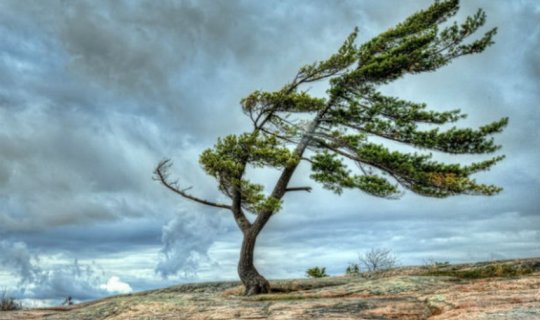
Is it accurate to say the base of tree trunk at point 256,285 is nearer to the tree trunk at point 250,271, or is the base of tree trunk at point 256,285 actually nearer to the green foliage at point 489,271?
the tree trunk at point 250,271

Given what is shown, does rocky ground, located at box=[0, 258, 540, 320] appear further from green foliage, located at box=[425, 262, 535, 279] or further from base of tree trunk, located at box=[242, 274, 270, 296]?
base of tree trunk, located at box=[242, 274, 270, 296]

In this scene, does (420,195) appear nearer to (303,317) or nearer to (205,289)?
(205,289)

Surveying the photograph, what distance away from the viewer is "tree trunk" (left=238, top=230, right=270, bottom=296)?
17.8m

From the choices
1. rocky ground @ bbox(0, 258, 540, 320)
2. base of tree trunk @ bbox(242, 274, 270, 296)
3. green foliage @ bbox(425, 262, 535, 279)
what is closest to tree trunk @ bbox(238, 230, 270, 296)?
base of tree trunk @ bbox(242, 274, 270, 296)

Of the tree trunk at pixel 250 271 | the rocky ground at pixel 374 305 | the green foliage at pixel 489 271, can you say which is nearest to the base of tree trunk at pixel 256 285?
the tree trunk at pixel 250 271

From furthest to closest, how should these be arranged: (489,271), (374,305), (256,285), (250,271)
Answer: (250,271) → (256,285) → (489,271) → (374,305)

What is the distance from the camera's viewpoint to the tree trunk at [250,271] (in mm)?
17828

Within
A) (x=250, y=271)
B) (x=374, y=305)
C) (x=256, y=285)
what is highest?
(x=250, y=271)

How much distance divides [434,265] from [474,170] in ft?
13.5

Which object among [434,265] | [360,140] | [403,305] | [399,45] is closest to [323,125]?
[360,140]

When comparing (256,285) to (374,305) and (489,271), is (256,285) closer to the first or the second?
(489,271)

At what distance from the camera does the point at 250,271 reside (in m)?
18.1

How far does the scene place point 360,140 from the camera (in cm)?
1880

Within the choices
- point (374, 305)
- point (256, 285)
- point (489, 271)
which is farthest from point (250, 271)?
point (374, 305)
